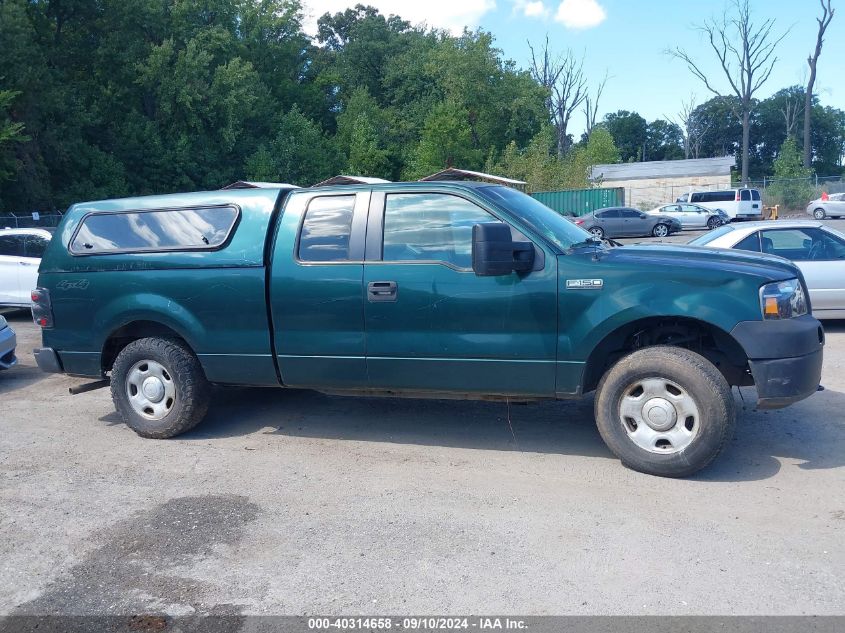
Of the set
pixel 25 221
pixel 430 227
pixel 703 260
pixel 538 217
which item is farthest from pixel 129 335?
pixel 25 221

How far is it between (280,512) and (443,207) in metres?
2.38

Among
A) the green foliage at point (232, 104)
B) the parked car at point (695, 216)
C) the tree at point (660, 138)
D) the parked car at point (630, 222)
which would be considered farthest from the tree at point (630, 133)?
the parked car at point (630, 222)

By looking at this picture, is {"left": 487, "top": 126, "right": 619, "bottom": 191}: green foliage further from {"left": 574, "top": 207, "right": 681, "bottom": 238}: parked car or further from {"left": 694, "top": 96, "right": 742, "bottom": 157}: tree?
{"left": 694, "top": 96, "right": 742, "bottom": 157}: tree

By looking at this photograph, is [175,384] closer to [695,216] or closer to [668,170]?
[695,216]

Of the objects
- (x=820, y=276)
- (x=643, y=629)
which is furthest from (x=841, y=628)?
(x=820, y=276)

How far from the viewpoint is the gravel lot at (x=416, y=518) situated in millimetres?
3771

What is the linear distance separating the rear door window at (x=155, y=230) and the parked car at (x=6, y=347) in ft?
10.2

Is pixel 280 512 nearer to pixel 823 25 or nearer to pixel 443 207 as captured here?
pixel 443 207

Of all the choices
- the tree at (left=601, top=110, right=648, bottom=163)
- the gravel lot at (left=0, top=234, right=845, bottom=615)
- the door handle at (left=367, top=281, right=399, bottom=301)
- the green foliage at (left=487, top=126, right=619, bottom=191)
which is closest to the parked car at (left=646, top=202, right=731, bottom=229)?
the green foliage at (left=487, top=126, right=619, bottom=191)

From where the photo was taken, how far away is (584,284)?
5176 mm

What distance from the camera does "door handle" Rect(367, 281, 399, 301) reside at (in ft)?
18.1

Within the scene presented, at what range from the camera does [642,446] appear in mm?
5191

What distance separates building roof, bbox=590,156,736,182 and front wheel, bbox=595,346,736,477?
52.0 m

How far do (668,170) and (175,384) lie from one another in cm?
5474
